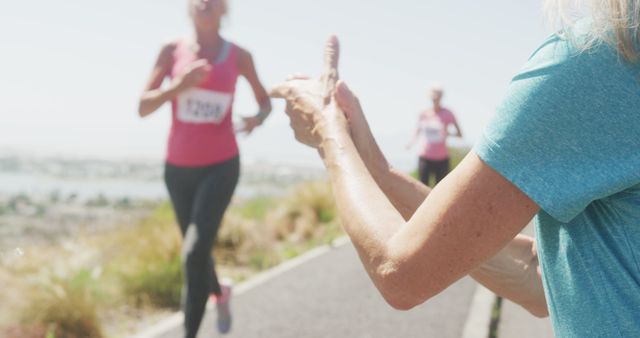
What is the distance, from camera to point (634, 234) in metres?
1.14

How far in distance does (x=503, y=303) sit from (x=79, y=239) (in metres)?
5.25

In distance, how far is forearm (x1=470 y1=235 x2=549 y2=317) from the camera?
1667 mm

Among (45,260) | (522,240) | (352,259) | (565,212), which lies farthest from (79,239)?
(565,212)

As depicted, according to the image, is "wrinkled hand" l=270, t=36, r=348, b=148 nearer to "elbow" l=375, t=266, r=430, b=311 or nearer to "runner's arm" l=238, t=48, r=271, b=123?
"elbow" l=375, t=266, r=430, b=311

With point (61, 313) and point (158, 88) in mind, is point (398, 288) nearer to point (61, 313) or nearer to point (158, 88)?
point (158, 88)

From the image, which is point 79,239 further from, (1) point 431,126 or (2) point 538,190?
(2) point 538,190

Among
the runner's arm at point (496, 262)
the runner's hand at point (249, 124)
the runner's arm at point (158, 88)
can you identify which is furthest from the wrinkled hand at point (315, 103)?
the runner's hand at point (249, 124)

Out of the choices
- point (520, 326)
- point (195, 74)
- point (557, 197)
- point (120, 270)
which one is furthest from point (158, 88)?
point (557, 197)

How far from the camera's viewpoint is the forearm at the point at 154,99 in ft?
12.7

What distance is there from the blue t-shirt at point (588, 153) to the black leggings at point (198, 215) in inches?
113

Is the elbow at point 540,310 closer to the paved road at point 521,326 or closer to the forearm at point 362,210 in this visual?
the forearm at point 362,210

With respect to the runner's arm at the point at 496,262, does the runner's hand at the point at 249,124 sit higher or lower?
lower

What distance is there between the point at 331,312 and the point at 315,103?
4110mm

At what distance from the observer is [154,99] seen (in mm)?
3965
